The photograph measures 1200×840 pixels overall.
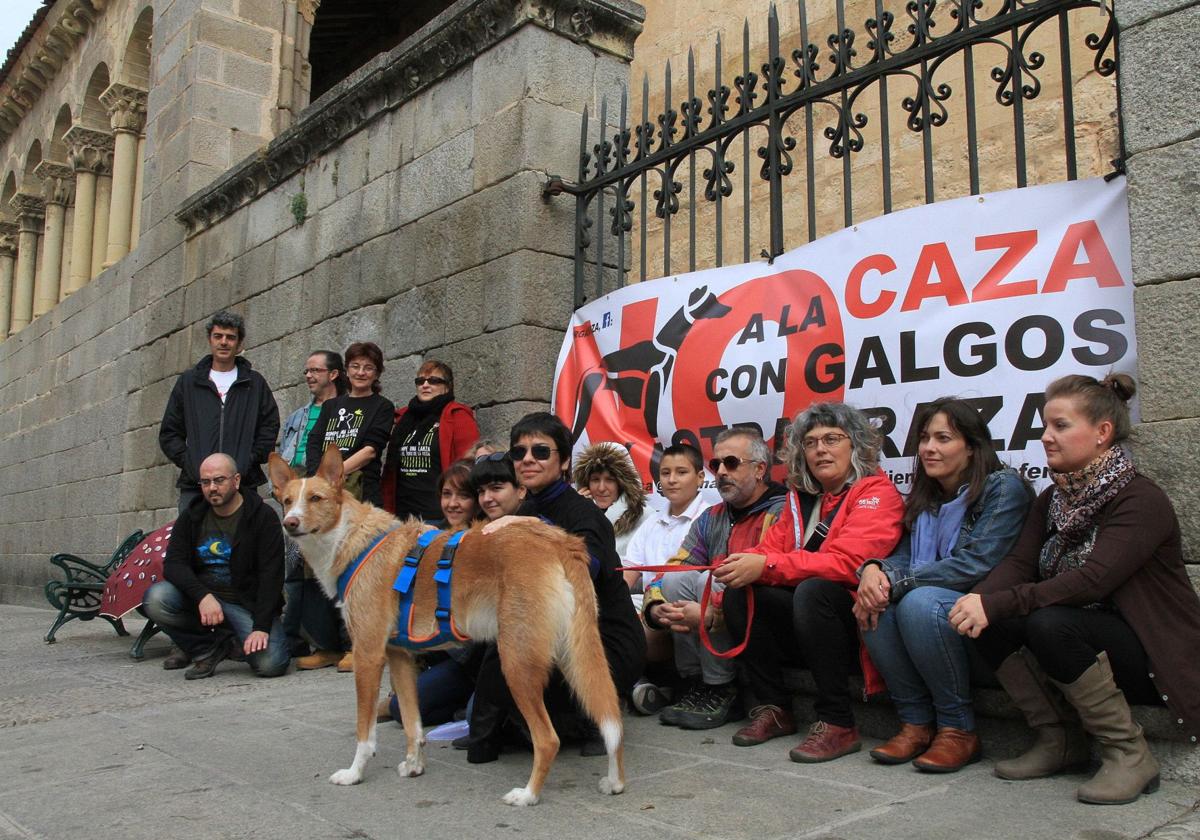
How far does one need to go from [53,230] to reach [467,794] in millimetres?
18165

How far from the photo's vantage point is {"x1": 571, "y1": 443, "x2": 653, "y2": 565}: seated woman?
17.0 feet

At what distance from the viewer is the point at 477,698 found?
376cm

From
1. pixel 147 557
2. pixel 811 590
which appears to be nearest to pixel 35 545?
pixel 147 557

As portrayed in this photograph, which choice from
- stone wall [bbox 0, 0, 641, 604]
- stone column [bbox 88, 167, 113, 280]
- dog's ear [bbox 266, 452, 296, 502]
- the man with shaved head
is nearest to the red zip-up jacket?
dog's ear [bbox 266, 452, 296, 502]

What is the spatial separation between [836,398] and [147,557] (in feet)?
Answer: 16.3

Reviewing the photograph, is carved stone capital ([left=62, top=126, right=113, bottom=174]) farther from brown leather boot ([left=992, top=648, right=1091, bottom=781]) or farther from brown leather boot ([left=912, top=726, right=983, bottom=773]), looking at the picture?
brown leather boot ([left=992, top=648, right=1091, bottom=781])

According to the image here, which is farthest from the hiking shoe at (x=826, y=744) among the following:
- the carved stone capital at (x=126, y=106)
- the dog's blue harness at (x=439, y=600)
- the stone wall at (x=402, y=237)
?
the carved stone capital at (x=126, y=106)

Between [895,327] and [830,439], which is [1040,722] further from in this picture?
[895,327]

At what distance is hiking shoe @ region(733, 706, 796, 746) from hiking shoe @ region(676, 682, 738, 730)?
0.54 ft

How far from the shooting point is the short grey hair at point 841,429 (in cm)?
396

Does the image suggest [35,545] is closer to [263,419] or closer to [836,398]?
[263,419]

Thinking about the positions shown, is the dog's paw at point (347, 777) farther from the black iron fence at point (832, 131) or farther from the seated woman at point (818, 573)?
the black iron fence at point (832, 131)

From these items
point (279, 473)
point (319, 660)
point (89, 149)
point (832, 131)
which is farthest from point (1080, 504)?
point (89, 149)

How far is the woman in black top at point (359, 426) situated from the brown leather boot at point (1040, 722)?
3978 millimetres
